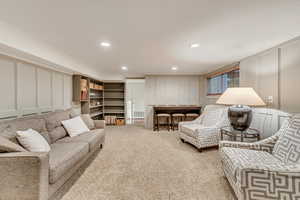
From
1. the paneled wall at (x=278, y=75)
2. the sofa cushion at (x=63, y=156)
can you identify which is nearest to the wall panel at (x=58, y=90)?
the sofa cushion at (x=63, y=156)

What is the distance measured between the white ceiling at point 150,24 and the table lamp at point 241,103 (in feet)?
2.76

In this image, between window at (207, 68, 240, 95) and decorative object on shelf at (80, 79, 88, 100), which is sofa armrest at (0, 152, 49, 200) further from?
window at (207, 68, 240, 95)

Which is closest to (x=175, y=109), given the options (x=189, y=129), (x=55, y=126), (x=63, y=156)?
(x=189, y=129)

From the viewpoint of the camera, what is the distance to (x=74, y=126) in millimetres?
2803

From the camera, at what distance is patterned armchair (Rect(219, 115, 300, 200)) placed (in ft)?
3.99

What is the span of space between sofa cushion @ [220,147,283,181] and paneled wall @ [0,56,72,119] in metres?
3.25

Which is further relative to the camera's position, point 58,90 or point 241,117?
point 58,90

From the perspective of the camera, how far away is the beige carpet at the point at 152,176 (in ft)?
5.56

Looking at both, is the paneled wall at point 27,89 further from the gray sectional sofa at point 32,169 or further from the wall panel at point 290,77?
the wall panel at point 290,77

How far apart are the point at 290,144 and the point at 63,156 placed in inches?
111

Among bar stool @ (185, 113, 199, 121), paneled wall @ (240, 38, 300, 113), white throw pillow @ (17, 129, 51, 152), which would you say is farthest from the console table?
white throw pillow @ (17, 129, 51, 152)

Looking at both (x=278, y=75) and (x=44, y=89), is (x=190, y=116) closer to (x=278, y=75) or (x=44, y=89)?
(x=278, y=75)

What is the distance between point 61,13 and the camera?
4.92 feet

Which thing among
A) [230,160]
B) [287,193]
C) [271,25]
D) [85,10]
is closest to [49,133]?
[85,10]
